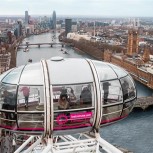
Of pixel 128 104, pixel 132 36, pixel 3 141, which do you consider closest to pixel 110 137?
pixel 3 141

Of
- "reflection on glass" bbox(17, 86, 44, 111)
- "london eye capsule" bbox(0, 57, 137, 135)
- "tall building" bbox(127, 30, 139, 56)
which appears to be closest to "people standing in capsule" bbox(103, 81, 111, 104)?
"london eye capsule" bbox(0, 57, 137, 135)

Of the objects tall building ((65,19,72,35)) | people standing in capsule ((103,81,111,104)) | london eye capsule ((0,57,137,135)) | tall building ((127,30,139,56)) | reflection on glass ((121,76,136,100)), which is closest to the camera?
london eye capsule ((0,57,137,135))

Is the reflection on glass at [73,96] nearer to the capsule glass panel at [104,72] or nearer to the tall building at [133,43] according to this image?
the capsule glass panel at [104,72]

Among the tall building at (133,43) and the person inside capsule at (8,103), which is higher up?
the person inside capsule at (8,103)

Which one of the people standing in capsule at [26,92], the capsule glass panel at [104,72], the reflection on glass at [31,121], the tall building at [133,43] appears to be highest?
the capsule glass panel at [104,72]

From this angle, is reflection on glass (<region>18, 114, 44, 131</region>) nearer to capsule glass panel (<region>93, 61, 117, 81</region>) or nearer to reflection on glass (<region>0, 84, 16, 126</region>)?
reflection on glass (<region>0, 84, 16, 126</region>)

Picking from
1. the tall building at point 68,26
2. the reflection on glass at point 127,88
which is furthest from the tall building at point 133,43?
the tall building at point 68,26

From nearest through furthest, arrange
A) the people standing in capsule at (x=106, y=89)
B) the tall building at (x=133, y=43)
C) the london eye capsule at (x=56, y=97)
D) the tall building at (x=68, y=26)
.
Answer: the london eye capsule at (x=56, y=97) < the people standing in capsule at (x=106, y=89) < the tall building at (x=133, y=43) < the tall building at (x=68, y=26)

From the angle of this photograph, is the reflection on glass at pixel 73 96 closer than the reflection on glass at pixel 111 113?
Yes
